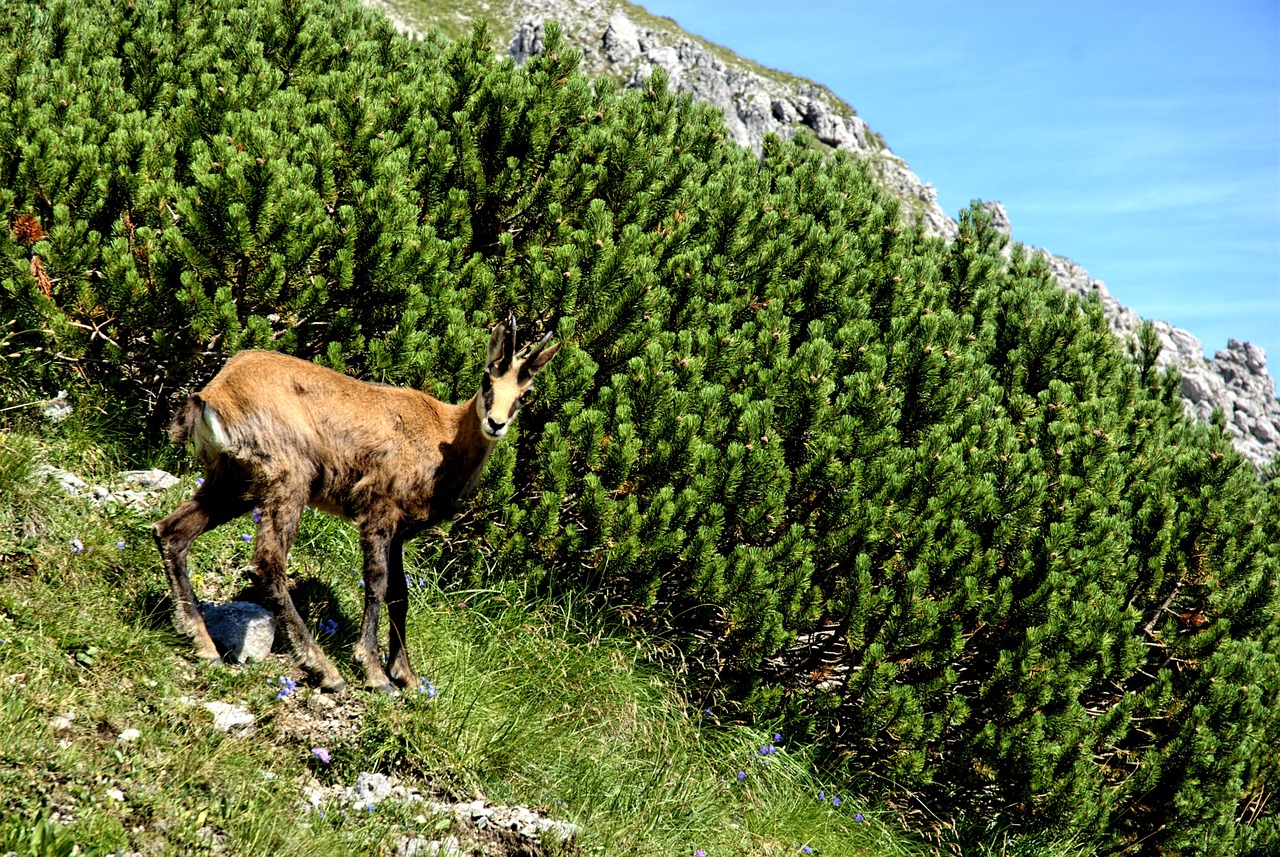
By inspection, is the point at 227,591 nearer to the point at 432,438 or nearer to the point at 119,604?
the point at 119,604

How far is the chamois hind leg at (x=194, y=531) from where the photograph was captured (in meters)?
5.11

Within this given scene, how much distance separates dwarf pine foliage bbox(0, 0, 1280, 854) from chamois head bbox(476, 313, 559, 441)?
1.77 metres

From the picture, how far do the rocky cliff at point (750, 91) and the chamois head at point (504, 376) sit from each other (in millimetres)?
84809

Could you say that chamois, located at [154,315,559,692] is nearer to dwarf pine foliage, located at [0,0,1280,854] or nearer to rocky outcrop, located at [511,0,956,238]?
dwarf pine foliage, located at [0,0,1280,854]

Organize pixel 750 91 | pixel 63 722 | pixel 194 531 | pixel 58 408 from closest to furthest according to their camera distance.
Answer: pixel 63 722
pixel 194 531
pixel 58 408
pixel 750 91

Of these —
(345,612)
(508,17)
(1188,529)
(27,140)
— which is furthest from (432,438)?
(508,17)

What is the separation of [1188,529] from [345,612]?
23.7ft

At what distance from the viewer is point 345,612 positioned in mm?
6262

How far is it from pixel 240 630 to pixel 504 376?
2082mm

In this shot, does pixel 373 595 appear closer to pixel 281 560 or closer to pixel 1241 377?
pixel 281 560

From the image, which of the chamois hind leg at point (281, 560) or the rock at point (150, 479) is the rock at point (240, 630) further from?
the rock at point (150, 479)

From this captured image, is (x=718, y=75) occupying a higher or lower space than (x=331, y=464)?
higher

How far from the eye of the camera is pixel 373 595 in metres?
5.37

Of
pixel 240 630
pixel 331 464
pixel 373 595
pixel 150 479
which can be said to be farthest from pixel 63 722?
pixel 150 479
